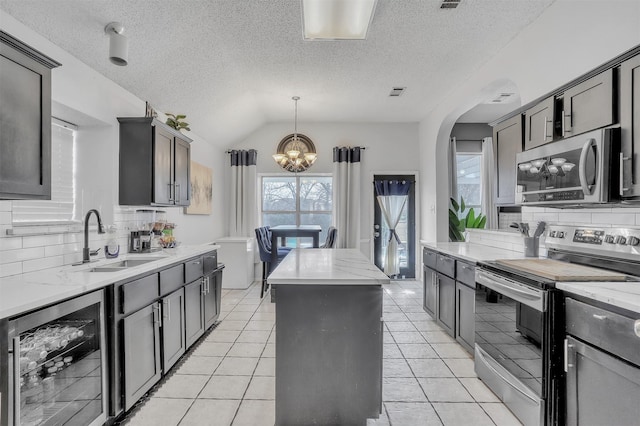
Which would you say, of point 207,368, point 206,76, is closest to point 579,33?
point 206,76

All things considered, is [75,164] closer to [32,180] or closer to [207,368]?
[32,180]

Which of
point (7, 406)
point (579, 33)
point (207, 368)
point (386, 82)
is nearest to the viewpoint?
point (7, 406)

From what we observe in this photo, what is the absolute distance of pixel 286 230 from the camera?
16.5ft

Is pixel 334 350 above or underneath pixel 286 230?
underneath

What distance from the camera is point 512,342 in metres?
2.13

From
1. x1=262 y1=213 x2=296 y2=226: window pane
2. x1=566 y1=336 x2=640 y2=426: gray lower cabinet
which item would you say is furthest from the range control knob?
x1=262 y1=213 x2=296 y2=226: window pane

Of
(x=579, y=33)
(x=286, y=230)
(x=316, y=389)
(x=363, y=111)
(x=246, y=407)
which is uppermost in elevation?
(x=363, y=111)

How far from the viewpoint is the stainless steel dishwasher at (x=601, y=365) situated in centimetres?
136

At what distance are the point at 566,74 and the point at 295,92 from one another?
3.11 m

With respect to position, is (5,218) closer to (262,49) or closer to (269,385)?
(269,385)

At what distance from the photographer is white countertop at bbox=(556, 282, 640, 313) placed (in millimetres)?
1392

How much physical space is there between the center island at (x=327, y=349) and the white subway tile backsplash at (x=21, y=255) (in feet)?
5.02

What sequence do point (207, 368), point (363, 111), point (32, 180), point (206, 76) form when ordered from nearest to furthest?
1. point (32, 180)
2. point (207, 368)
3. point (206, 76)
4. point (363, 111)

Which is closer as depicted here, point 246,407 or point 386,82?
point 246,407
